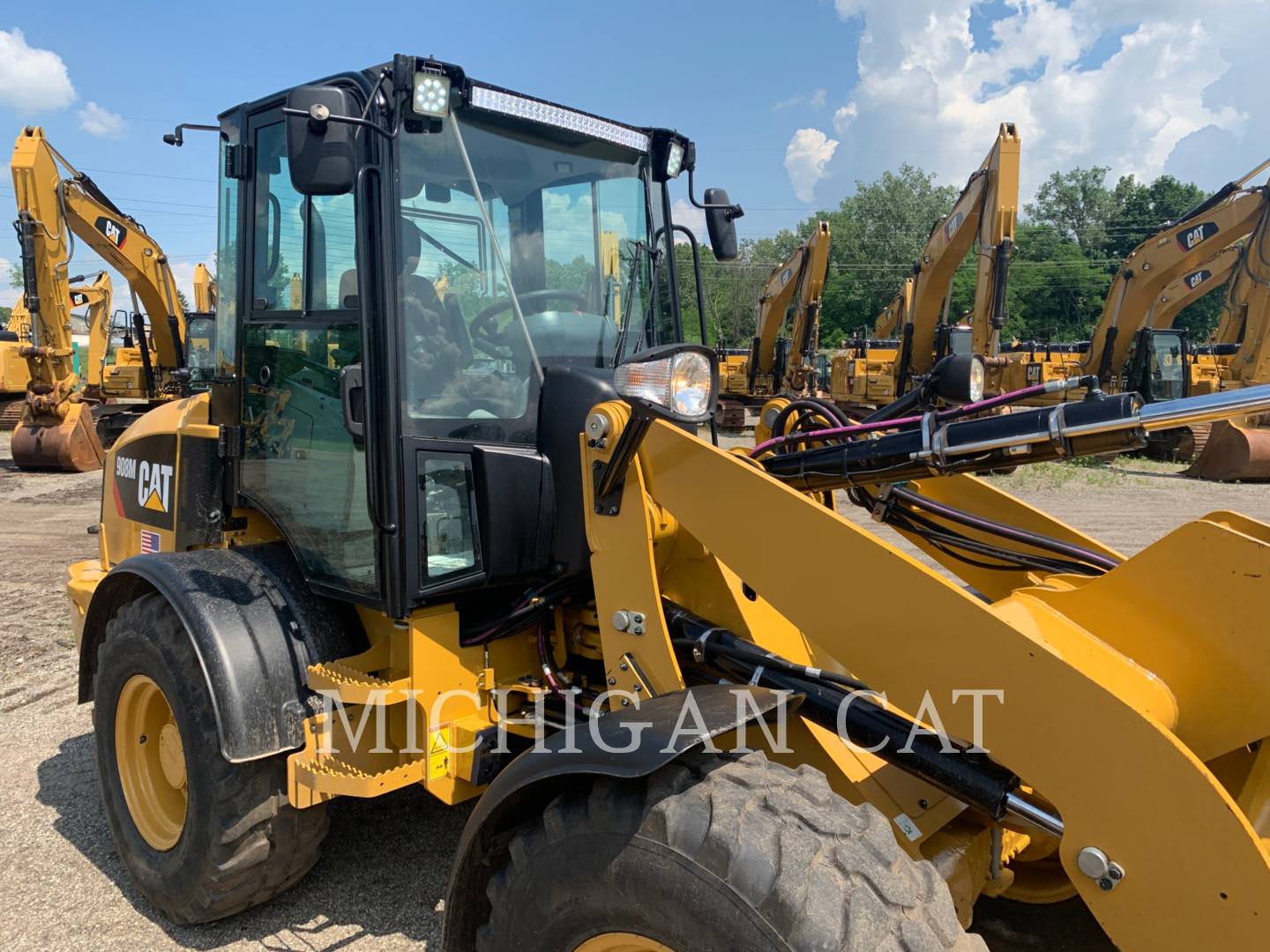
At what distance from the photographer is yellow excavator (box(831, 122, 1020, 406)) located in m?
13.7

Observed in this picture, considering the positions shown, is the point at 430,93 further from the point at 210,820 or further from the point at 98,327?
the point at 98,327

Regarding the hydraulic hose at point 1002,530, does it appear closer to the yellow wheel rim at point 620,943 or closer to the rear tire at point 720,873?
the rear tire at point 720,873

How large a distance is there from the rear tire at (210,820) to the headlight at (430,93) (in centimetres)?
184

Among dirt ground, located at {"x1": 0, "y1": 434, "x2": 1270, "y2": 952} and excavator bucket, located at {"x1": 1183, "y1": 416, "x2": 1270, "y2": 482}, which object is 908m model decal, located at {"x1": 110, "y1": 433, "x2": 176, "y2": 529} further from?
excavator bucket, located at {"x1": 1183, "y1": 416, "x2": 1270, "y2": 482}

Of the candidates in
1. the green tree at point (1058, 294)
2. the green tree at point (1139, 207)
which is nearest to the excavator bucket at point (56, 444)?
the green tree at point (1058, 294)

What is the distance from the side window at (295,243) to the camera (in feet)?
9.50

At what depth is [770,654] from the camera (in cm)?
251

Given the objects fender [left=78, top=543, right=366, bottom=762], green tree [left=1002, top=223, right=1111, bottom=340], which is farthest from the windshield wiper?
green tree [left=1002, top=223, right=1111, bottom=340]

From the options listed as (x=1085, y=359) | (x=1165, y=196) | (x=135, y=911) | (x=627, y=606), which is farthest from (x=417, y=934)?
(x=1165, y=196)

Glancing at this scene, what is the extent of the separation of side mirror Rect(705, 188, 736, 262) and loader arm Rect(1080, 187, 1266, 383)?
1442 cm

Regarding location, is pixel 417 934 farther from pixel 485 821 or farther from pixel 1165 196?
pixel 1165 196

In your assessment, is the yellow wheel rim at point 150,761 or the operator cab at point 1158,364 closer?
the yellow wheel rim at point 150,761

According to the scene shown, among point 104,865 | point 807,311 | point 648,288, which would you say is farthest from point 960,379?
point 807,311

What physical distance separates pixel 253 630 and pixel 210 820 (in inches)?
24.1
